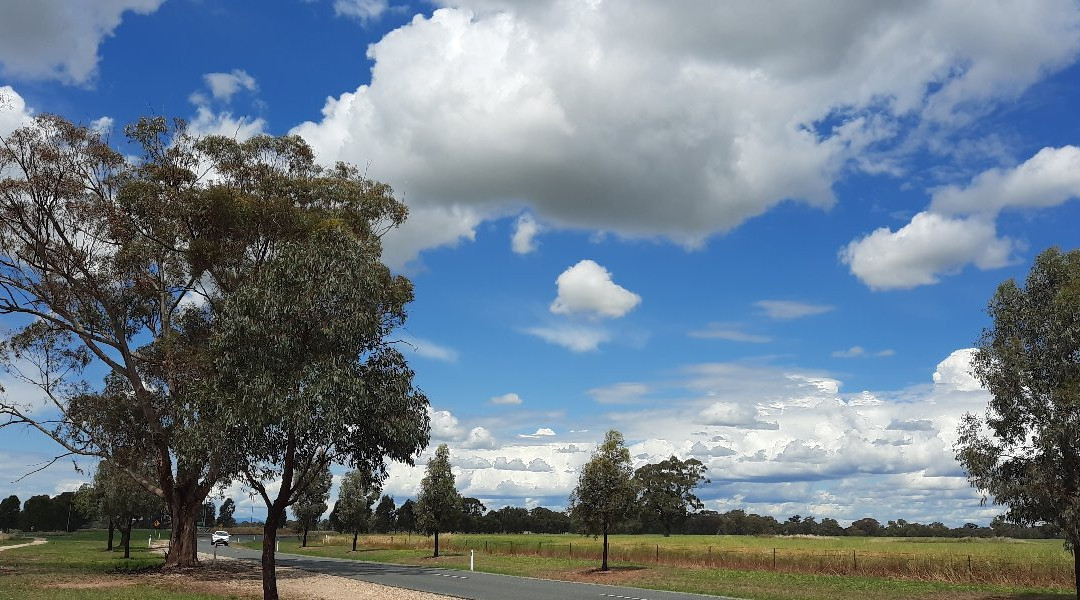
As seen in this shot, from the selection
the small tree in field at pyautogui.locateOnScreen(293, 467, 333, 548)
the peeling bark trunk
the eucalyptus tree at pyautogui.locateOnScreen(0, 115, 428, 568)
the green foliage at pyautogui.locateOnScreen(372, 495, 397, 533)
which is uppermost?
the eucalyptus tree at pyautogui.locateOnScreen(0, 115, 428, 568)

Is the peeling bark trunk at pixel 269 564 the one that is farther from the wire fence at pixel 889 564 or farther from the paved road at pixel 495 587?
the wire fence at pixel 889 564

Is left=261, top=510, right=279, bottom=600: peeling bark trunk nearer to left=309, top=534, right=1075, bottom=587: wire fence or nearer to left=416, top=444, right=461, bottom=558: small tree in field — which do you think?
left=309, top=534, right=1075, bottom=587: wire fence

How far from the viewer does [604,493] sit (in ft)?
132

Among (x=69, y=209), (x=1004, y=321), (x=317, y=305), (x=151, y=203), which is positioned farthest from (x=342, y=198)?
(x=1004, y=321)

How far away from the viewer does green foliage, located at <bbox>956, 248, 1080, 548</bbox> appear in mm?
22031

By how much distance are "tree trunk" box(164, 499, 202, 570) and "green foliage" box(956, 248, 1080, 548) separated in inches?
1215

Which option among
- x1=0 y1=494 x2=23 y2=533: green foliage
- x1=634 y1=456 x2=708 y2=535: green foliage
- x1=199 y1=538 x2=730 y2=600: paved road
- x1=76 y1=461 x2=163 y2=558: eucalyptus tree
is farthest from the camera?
x1=0 y1=494 x2=23 y2=533: green foliage

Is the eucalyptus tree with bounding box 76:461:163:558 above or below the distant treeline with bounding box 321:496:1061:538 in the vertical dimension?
above

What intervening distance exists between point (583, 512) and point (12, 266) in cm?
2856

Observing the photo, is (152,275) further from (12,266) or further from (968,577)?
(968,577)

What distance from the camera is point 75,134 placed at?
34.0 metres

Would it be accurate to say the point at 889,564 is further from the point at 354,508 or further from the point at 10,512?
the point at 10,512

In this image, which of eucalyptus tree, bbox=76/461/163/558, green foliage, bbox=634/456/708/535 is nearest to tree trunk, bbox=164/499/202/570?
eucalyptus tree, bbox=76/461/163/558

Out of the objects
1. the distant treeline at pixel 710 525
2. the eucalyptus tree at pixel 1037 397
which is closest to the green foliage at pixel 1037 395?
the eucalyptus tree at pixel 1037 397
